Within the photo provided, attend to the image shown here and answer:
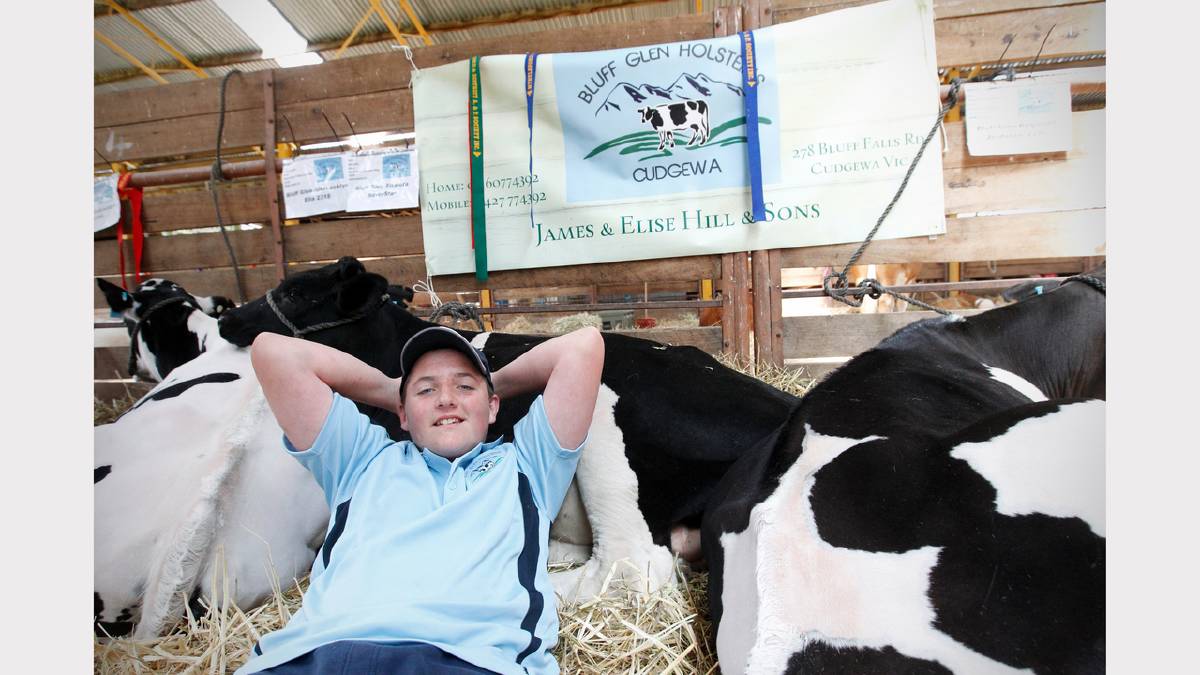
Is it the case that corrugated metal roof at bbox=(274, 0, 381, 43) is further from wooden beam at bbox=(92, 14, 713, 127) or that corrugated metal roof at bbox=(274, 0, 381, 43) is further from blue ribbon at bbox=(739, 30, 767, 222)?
blue ribbon at bbox=(739, 30, 767, 222)

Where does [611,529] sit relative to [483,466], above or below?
below

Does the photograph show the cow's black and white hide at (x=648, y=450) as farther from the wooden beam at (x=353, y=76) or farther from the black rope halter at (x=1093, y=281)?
the wooden beam at (x=353, y=76)

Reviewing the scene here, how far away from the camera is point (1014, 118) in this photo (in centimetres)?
313

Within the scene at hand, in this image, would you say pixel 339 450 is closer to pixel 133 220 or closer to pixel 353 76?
pixel 353 76

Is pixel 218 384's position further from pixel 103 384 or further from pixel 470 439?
pixel 103 384

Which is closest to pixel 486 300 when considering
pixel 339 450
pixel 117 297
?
pixel 117 297

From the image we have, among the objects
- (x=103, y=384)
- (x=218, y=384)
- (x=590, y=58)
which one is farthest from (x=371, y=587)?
(x=103, y=384)

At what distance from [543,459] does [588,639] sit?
0.47 metres

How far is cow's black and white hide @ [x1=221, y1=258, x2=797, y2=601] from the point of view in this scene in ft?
6.04

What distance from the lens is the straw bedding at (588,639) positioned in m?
1.44

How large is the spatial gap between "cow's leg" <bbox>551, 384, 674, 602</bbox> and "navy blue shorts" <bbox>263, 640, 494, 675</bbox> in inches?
26.1

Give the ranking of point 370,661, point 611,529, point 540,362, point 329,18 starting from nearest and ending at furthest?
point 370,661
point 540,362
point 611,529
point 329,18

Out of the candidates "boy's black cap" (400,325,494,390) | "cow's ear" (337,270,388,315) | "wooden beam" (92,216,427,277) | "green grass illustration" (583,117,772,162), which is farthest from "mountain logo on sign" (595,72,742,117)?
"boy's black cap" (400,325,494,390)

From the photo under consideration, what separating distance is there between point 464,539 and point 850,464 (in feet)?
2.94
